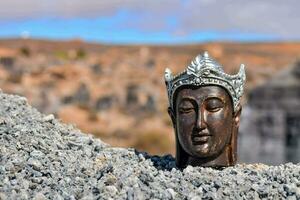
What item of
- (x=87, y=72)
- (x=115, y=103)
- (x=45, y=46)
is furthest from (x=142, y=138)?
(x=45, y=46)

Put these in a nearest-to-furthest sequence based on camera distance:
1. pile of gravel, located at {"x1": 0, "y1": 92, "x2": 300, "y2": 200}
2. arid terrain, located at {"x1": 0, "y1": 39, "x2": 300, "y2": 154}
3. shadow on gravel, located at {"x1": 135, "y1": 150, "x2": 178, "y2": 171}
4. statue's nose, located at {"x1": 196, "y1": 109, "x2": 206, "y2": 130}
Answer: pile of gravel, located at {"x1": 0, "y1": 92, "x2": 300, "y2": 200} < statue's nose, located at {"x1": 196, "y1": 109, "x2": 206, "y2": 130} < shadow on gravel, located at {"x1": 135, "y1": 150, "x2": 178, "y2": 171} < arid terrain, located at {"x1": 0, "y1": 39, "x2": 300, "y2": 154}

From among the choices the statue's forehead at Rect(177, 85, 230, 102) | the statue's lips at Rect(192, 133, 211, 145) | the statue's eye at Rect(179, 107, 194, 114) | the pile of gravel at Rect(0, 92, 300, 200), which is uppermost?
the statue's forehead at Rect(177, 85, 230, 102)

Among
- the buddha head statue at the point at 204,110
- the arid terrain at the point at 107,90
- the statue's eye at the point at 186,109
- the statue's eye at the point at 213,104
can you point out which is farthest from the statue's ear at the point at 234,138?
the arid terrain at the point at 107,90

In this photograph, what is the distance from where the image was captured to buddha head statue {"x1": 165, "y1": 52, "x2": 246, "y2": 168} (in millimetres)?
5441

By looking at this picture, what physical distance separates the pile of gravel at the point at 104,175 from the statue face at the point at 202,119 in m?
0.16

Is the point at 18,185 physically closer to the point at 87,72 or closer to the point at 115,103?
the point at 115,103

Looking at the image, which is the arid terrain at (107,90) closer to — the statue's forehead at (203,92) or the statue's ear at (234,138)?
the statue's ear at (234,138)

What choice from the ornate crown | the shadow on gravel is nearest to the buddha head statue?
the ornate crown

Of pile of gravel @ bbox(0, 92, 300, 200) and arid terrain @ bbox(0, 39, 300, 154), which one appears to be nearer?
pile of gravel @ bbox(0, 92, 300, 200)

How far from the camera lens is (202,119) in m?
5.43

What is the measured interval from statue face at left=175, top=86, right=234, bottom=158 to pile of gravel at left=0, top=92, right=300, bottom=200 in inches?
6.3

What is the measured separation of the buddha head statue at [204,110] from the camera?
544 centimetres

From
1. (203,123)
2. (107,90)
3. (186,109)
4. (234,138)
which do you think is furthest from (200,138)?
(107,90)

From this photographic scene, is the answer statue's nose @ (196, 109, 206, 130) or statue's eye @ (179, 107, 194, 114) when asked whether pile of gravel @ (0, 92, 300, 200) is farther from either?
statue's eye @ (179, 107, 194, 114)
